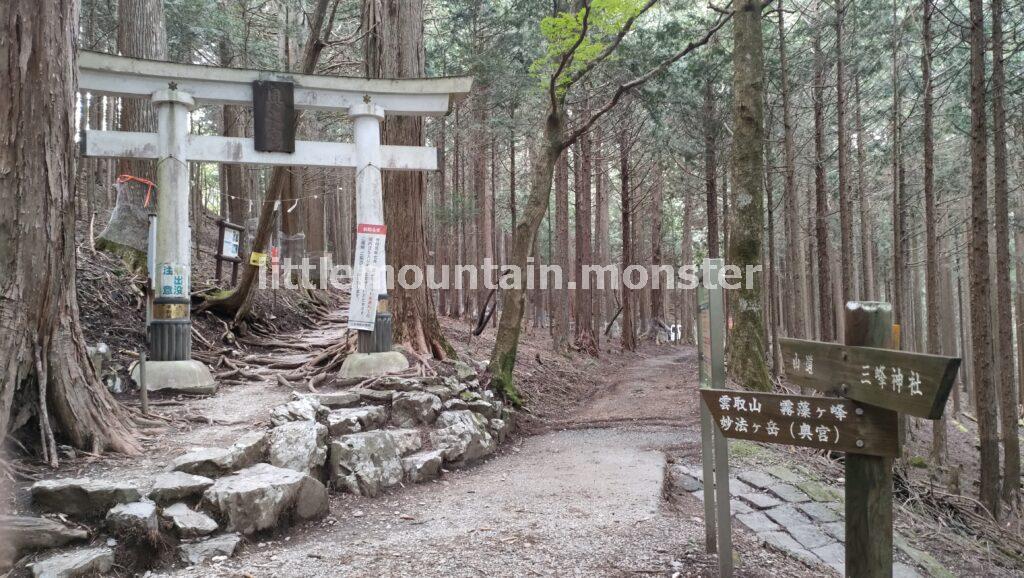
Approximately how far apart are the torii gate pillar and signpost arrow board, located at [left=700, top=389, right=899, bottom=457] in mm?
6346

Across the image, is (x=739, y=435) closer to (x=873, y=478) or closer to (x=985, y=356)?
(x=873, y=478)

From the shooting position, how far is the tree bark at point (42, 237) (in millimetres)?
4316

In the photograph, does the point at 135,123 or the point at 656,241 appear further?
the point at 656,241

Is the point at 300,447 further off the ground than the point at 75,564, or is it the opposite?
the point at 300,447

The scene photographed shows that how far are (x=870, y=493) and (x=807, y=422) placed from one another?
37cm

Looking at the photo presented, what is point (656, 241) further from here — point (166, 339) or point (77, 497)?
point (77, 497)

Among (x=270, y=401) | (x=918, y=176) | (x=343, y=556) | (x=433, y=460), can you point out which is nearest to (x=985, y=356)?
(x=433, y=460)

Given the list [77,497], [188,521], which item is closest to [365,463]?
[188,521]

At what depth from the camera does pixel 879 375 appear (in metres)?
2.41

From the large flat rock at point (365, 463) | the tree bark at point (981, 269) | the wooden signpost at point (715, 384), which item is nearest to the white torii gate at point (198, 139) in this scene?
the large flat rock at point (365, 463)

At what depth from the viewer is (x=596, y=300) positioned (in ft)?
67.4

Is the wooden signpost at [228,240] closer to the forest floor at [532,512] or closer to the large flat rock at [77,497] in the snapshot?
the forest floor at [532,512]

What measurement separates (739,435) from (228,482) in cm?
345

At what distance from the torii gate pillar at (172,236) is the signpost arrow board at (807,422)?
6346mm
